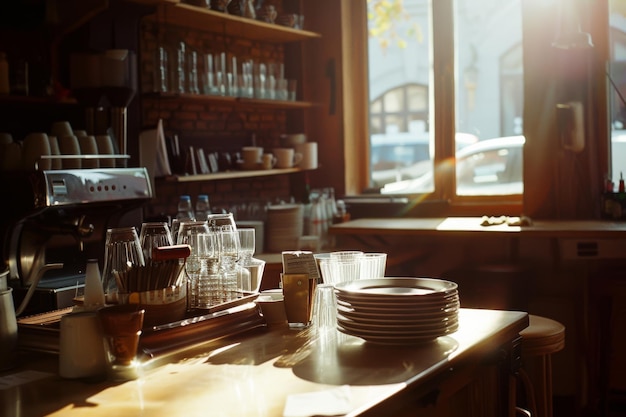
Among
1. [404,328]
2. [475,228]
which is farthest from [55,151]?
[475,228]

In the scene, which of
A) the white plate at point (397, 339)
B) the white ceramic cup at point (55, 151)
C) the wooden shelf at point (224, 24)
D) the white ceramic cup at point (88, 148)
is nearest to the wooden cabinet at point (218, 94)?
the wooden shelf at point (224, 24)

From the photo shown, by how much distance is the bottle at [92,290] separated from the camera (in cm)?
179

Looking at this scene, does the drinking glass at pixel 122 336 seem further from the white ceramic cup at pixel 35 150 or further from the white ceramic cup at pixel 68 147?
the white ceramic cup at pixel 68 147

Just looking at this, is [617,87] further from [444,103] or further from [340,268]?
[340,268]

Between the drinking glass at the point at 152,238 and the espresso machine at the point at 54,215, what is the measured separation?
0.98 meters

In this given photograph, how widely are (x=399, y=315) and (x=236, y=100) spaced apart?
10.3ft

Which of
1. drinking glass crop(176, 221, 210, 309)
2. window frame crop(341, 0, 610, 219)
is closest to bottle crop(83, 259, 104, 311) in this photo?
drinking glass crop(176, 221, 210, 309)

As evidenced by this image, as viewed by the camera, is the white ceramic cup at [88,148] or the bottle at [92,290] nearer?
the bottle at [92,290]

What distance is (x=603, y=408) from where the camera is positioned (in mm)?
4023

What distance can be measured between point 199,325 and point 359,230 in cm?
291

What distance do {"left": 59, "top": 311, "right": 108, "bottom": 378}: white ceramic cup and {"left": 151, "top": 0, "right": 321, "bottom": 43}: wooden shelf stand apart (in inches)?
105

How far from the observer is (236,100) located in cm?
480

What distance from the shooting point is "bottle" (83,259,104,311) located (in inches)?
70.5

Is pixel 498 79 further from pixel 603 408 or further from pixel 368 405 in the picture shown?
pixel 368 405
